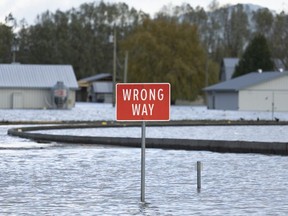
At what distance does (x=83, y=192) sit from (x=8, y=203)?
226 cm

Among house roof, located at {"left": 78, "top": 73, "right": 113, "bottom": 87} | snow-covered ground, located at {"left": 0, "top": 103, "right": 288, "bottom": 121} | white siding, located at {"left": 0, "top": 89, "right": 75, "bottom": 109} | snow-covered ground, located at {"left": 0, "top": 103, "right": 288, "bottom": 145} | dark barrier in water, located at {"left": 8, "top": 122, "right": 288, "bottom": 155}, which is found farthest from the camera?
house roof, located at {"left": 78, "top": 73, "right": 113, "bottom": 87}

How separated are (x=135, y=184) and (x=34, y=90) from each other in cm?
8220

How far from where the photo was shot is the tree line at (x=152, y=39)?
12456 centimetres

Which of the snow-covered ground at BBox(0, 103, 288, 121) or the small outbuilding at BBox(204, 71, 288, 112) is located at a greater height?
the small outbuilding at BBox(204, 71, 288, 112)

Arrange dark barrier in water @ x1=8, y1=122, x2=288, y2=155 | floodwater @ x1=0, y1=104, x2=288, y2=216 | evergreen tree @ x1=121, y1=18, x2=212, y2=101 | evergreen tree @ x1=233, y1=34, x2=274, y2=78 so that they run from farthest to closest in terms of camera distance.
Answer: evergreen tree @ x1=121, y1=18, x2=212, y2=101
evergreen tree @ x1=233, y1=34, x2=274, y2=78
dark barrier in water @ x1=8, y1=122, x2=288, y2=155
floodwater @ x1=0, y1=104, x2=288, y2=216

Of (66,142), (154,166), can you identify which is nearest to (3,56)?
(66,142)

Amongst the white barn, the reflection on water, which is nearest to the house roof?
the white barn

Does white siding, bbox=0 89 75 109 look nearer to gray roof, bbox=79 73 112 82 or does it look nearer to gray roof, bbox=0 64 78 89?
gray roof, bbox=0 64 78 89

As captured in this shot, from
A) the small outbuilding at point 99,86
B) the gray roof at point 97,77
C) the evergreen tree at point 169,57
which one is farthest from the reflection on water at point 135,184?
the gray roof at point 97,77

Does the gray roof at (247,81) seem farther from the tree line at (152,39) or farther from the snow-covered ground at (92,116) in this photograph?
the tree line at (152,39)

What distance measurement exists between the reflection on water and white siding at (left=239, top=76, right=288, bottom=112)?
68271 mm

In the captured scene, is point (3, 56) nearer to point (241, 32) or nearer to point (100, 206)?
point (241, 32)

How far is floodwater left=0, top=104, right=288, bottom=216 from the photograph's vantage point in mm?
15992

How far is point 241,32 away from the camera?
179 m
